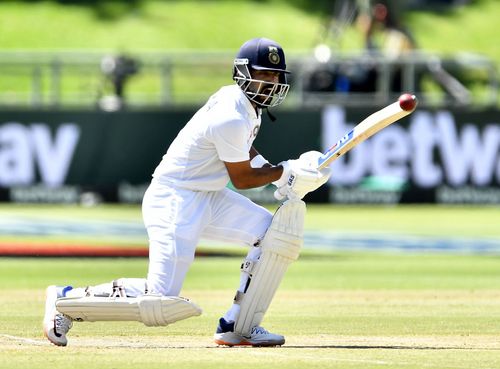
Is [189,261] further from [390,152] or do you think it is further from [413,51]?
[413,51]

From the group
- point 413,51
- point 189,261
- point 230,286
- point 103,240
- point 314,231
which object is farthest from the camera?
point 413,51

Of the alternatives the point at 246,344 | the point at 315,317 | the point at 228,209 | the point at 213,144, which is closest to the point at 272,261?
the point at 228,209

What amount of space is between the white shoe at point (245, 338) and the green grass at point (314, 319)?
0.32 feet

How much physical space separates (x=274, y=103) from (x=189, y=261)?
1.14 meters

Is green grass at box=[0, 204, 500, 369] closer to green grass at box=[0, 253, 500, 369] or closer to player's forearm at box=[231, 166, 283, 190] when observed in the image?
green grass at box=[0, 253, 500, 369]

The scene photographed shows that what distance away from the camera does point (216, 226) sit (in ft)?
26.0

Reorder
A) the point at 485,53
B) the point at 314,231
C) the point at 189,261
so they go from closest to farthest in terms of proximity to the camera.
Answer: the point at 189,261 → the point at 314,231 → the point at 485,53

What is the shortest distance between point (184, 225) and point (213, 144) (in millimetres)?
532

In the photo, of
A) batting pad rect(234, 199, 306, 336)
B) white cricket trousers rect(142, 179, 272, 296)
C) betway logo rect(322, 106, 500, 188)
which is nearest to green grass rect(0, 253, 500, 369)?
batting pad rect(234, 199, 306, 336)

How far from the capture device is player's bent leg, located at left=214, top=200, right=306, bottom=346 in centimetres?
780

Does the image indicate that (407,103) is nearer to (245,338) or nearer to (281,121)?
(245,338)

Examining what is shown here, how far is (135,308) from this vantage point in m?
7.47

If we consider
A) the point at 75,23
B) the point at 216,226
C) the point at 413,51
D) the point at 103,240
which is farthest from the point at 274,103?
the point at 75,23

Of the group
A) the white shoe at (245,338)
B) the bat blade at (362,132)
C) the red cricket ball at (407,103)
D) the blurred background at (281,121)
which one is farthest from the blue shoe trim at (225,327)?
the blurred background at (281,121)
